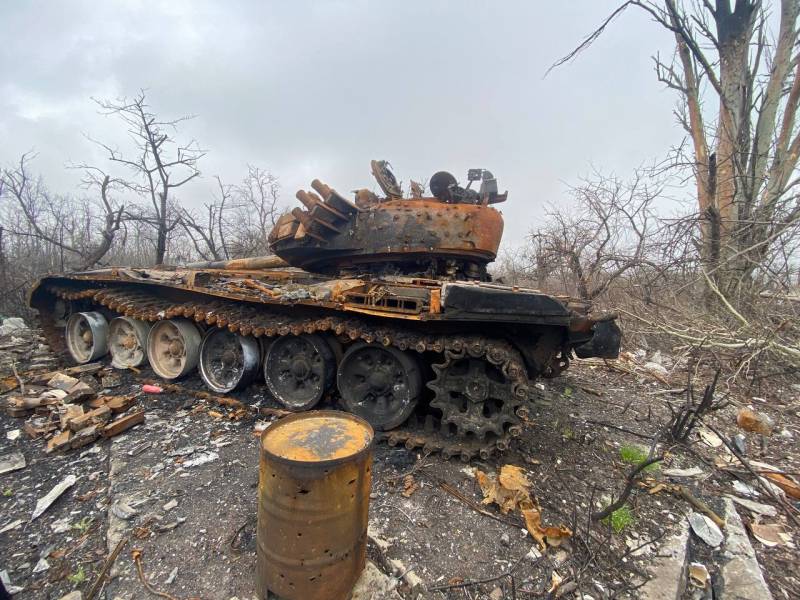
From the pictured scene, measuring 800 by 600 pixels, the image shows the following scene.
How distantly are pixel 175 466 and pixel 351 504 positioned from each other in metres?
2.45

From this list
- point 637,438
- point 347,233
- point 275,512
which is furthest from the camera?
point 347,233

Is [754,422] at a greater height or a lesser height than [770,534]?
greater

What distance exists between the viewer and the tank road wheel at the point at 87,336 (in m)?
7.11

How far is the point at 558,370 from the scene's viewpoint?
5301 millimetres

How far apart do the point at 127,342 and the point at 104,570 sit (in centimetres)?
523

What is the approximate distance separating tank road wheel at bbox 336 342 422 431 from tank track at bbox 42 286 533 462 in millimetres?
176

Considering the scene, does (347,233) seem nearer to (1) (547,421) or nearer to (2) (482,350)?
(2) (482,350)

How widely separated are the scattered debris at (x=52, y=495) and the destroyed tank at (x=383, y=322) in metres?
1.96

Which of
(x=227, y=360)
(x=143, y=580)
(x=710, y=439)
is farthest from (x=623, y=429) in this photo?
(x=227, y=360)

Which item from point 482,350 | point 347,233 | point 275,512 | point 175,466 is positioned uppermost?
point 347,233

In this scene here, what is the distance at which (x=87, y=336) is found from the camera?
24.0 feet

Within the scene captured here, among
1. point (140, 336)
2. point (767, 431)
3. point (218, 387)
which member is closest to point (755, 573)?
point (767, 431)

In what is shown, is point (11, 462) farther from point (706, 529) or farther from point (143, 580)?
point (706, 529)

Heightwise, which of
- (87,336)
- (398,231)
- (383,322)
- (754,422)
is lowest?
(754,422)
